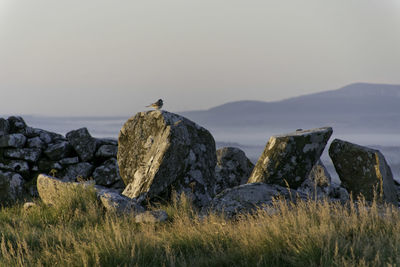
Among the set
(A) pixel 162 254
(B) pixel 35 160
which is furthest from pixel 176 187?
(B) pixel 35 160

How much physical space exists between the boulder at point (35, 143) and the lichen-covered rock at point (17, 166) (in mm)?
664

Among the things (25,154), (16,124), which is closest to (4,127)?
(16,124)

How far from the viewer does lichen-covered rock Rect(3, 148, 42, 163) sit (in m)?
14.9

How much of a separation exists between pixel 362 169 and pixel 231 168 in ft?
11.5

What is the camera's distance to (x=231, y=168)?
12969 mm

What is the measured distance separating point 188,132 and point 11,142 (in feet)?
24.7

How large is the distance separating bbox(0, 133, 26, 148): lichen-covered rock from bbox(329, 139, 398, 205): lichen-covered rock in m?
10.0

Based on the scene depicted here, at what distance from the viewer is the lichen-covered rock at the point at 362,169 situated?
11578 millimetres

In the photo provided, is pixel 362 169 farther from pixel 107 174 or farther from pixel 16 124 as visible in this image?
pixel 16 124

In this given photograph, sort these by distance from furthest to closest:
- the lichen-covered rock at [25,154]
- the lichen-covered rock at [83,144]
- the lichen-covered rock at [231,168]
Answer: the lichen-covered rock at [25,154], the lichen-covered rock at [83,144], the lichen-covered rock at [231,168]

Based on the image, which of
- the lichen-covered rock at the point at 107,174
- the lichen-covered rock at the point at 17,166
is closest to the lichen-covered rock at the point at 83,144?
the lichen-covered rock at the point at 107,174

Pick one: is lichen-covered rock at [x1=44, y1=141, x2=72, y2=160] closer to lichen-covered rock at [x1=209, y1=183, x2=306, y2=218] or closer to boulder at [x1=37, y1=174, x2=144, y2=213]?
boulder at [x1=37, y1=174, x2=144, y2=213]

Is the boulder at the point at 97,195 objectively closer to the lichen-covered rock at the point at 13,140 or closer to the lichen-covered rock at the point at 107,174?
the lichen-covered rock at the point at 107,174

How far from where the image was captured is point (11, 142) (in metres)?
15.1
